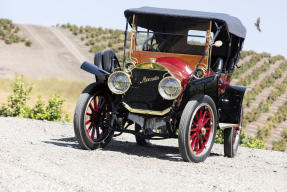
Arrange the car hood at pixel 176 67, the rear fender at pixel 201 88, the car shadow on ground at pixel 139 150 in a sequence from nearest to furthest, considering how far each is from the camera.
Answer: the rear fender at pixel 201 88 < the car hood at pixel 176 67 < the car shadow on ground at pixel 139 150

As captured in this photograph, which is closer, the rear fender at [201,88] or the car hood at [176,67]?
the rear fender at [201,88]

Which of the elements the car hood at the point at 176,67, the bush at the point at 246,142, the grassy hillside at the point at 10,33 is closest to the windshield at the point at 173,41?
the car hood at the point at 176,67

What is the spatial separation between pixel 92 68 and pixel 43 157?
1.90 metres

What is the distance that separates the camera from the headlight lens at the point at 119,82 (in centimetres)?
719

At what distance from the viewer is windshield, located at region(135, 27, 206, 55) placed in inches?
317

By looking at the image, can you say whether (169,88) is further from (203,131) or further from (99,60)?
(99,60)

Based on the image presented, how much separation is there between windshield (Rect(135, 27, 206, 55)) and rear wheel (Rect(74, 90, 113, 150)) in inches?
48.4

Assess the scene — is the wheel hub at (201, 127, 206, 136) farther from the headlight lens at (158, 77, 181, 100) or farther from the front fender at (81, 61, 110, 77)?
the front fender at (81, 61, 110, 77)

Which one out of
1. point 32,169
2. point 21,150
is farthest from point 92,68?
point 32,169

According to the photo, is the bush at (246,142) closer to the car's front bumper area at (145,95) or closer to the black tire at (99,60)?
the black tire at (99,60)

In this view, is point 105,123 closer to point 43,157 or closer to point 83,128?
point 83,128

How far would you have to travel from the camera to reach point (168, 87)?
6902mm

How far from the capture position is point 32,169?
17.3 feet

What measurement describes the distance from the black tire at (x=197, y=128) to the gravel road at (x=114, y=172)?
18cm
